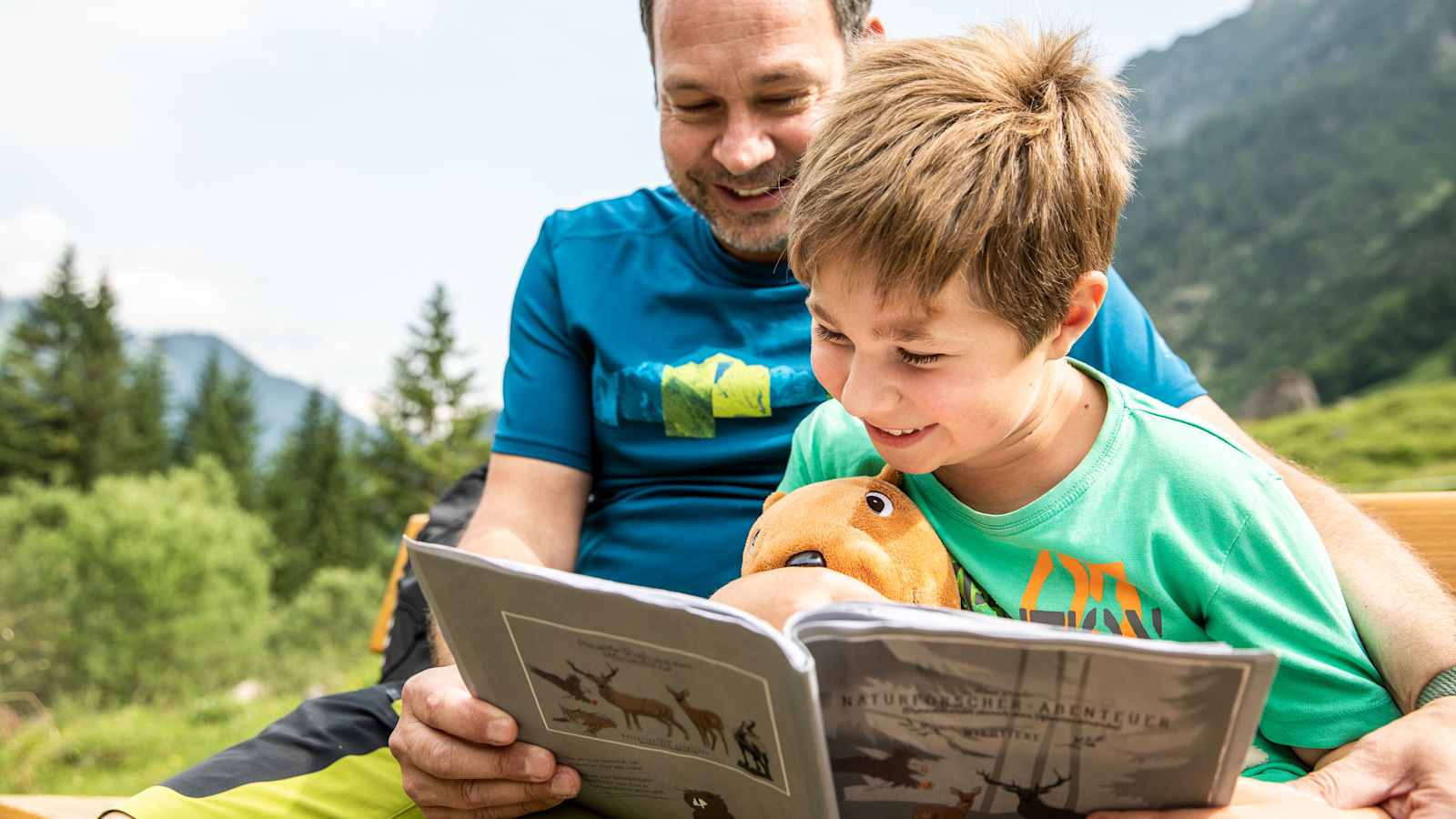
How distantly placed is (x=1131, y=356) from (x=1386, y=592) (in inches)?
24.6

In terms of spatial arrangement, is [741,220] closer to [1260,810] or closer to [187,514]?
[1260,810]

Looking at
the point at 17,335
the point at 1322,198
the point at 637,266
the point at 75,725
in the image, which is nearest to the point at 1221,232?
the point at 1322,198

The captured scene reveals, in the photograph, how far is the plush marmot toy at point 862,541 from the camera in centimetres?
137

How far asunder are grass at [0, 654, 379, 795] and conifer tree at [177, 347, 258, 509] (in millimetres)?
28481

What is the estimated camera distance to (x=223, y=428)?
4325 centimetres

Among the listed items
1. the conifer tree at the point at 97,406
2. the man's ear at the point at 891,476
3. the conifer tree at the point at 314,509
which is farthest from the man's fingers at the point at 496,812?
the conifer tree at the point at 314,509

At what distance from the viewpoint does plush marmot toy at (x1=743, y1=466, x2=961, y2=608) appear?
1369 mm

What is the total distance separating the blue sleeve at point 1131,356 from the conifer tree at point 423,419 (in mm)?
38265

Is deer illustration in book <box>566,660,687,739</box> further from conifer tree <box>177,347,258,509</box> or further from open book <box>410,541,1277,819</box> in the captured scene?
conifer tree <box>177,347,258,509</box>

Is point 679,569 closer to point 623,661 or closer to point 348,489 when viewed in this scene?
point 623,661

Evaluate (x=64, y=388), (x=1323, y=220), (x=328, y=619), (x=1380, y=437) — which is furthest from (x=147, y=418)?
(x=1323, y=220)

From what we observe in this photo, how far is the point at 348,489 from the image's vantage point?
41.9 metres

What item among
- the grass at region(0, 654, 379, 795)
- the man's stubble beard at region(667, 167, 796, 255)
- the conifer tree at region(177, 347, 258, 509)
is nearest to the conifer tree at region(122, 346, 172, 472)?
the conifer tree at region(177, 347, 258, 509)

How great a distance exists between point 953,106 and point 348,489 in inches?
1693
